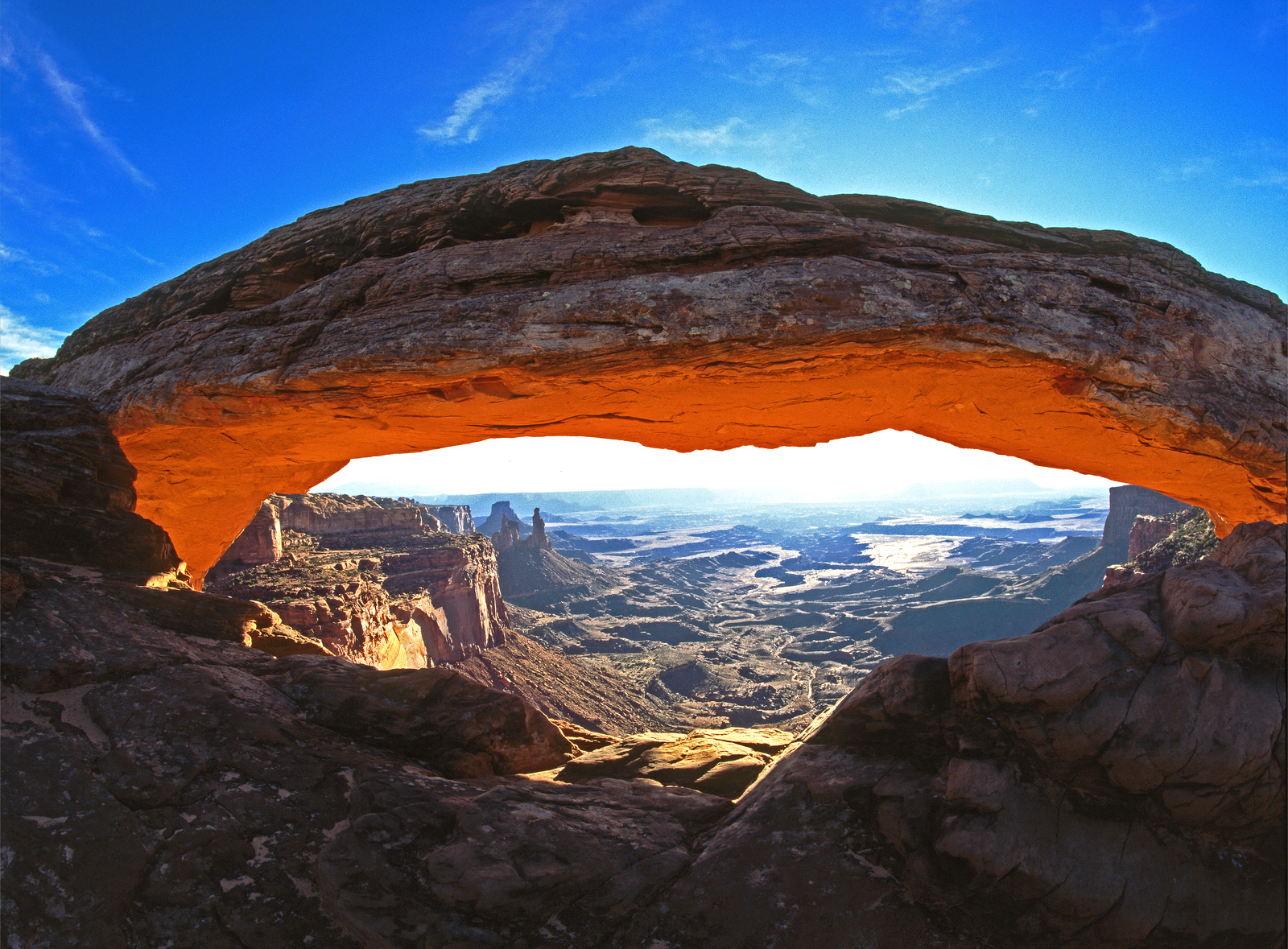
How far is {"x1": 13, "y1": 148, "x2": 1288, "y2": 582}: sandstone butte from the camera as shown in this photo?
8.77 m

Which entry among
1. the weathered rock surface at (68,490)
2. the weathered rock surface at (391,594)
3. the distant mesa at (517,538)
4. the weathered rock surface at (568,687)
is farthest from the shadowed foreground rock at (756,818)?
the distant mesa at (517,538)

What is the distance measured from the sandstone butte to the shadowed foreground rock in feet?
9.94

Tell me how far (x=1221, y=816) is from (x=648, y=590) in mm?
105286

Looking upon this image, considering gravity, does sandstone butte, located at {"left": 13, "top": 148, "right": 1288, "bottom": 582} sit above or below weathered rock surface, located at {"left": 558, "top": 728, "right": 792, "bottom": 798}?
above

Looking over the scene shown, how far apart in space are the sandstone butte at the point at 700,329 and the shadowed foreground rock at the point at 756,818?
303 cm

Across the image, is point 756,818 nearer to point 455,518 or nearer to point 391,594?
point 391,594

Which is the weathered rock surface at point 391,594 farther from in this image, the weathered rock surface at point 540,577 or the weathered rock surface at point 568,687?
the weathered rock surface at point 540,577

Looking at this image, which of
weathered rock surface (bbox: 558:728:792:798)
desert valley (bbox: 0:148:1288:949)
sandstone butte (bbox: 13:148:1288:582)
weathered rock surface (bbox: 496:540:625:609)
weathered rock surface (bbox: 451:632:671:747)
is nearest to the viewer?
desert valley (bbox: 0:148:1288:949)

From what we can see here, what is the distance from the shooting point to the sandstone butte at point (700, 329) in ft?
28.8

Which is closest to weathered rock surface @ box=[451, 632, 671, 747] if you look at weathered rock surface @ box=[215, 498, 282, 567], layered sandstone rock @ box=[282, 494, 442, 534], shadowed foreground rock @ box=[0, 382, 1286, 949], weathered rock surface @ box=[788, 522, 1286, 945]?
layered sandstone rock @ box=[282, 494, 442, 534]

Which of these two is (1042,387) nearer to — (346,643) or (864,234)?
(864,234)

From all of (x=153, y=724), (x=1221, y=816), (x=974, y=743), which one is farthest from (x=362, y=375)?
(x=1221, y=816)

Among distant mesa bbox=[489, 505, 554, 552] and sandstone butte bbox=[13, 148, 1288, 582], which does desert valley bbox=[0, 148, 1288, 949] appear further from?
distant mesa bbox=[489, 505, 554, 552]

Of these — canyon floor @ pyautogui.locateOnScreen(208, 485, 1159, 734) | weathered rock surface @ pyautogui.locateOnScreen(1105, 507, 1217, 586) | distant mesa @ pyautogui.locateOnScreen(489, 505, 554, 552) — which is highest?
weathered rock surface @ pyautogui.locateOnScreen(1105, 507, 1217, 586)
